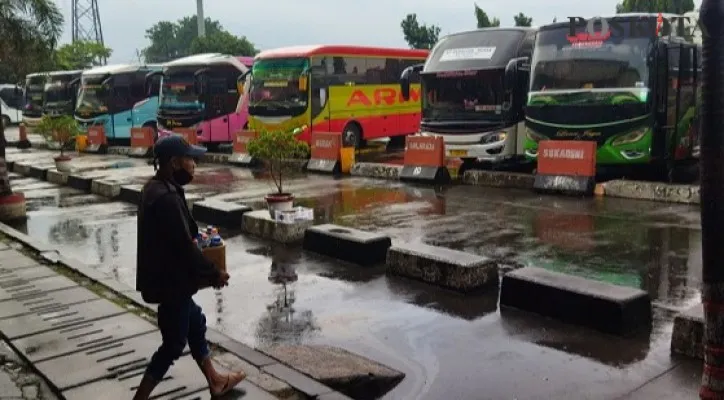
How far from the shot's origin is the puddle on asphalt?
533 centimetres

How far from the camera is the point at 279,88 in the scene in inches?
790

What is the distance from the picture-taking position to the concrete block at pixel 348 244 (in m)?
8.37

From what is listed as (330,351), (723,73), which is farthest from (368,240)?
(723,73)

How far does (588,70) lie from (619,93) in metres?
0.78

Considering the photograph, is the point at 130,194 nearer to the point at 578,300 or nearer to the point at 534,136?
the point at 534,136

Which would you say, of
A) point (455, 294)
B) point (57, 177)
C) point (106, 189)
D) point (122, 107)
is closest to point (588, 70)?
point (455, 294)

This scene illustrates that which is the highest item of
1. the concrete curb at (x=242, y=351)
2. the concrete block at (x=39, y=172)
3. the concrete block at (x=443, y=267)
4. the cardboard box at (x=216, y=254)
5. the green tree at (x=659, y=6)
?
the green tree at (x=659, y=6)

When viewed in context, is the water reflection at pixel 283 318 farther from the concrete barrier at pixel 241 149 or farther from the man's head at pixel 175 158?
the concrete barrier at pixel 241 149

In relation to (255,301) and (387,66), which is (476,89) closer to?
(387,66)

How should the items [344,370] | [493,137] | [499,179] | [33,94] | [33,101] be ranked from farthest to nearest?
[33,94] < [33,101] < [493,137] < [499,179] < [344,370]

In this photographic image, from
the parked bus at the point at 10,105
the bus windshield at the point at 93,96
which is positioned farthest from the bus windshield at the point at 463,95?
the parked bus at the point at 10,105

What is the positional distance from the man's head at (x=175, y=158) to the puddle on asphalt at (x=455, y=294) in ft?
6.94

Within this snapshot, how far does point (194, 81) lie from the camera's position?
24.4 meters

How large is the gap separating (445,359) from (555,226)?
5.19 meters
